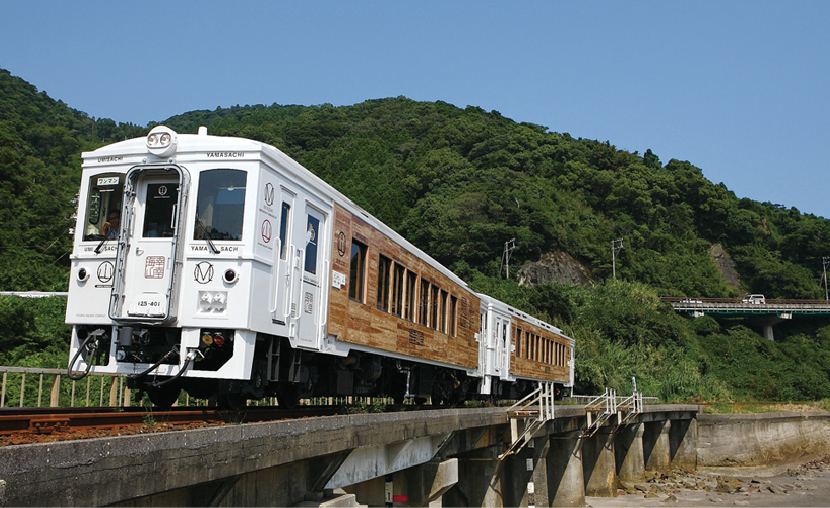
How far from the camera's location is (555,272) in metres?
66.3

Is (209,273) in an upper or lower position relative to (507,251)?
lower

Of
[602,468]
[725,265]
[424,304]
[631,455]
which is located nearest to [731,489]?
[631,455]

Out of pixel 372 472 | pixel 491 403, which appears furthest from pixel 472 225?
pixel 372 472

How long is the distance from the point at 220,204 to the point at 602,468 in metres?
22.1

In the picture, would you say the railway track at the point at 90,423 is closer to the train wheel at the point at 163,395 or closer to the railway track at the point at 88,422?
the railway track at the point at 88,422

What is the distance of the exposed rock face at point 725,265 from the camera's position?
8400cm

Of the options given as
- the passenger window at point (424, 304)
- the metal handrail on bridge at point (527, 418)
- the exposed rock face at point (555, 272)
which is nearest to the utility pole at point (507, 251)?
the exposed rock face at point (555, 272)

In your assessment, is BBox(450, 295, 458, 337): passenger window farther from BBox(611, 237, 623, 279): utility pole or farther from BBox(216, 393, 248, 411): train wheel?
BBox(611, 237, 623, 279): utility pole

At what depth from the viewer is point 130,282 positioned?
781 centimetres

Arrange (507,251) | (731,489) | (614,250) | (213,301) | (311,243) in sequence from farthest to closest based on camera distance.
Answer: (614,250)
(507,251)
(731,489)
(311,243)
(213,301)

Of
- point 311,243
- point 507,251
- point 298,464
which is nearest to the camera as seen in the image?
point 298,464

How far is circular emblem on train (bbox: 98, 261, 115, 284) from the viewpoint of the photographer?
26.1 feet

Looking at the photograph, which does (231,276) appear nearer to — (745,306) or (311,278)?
(311,278)

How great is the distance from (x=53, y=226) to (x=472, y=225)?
35.4m
